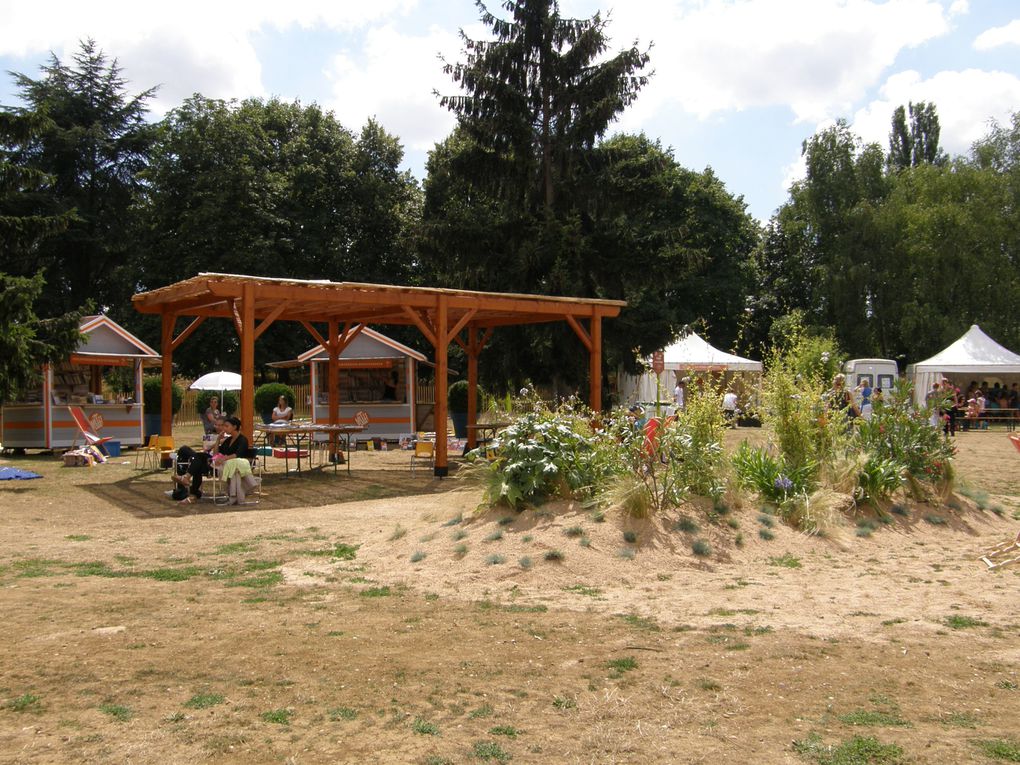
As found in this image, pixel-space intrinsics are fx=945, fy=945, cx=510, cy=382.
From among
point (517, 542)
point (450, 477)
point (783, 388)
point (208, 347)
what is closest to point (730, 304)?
point (208, 347)

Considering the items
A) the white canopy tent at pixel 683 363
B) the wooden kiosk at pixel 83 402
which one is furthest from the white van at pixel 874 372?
the wooden kiosk at pixel 83 402

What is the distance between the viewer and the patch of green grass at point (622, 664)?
190 inches

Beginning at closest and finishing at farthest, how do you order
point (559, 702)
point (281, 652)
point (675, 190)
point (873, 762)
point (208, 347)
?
1. point (873, 762)
2. point (559, 702)
3. point (281, 652)
4. point (208, 347)
5. point (675, 190)

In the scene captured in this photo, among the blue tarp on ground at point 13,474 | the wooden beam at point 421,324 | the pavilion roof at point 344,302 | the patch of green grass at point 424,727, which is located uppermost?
the pavilion roof at point 344,302

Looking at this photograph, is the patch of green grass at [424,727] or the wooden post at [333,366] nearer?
the patch of green grass at [424,727]

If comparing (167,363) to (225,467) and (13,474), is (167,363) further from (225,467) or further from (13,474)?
(225,467)

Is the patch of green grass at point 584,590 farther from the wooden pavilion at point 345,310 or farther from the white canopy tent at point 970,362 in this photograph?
the white canopy tent at point 970,362

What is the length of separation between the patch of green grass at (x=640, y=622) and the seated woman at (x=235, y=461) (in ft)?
25.2

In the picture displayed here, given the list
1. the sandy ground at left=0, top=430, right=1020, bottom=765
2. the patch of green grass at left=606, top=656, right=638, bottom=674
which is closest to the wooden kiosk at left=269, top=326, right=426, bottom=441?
the sandy ground at left=0, top=430, right=1020, bottom=765

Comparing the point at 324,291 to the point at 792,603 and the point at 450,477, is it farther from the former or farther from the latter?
the point at 792,603

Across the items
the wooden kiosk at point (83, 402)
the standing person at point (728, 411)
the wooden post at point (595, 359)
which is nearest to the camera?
the standing person at point (728, 411)

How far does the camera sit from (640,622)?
5816 mm

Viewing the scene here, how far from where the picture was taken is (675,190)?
40969mm

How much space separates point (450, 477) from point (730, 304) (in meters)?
29.5
